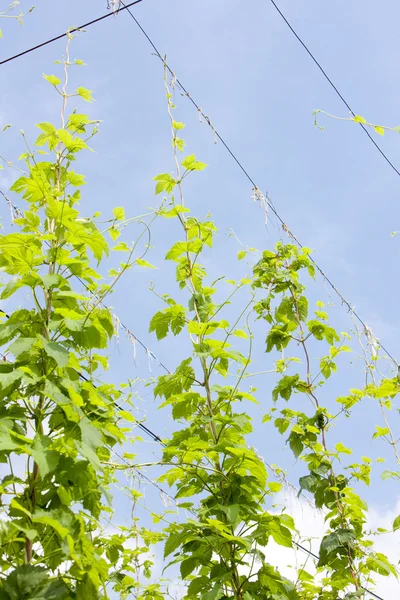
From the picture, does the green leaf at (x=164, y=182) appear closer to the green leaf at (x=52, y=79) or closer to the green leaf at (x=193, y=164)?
the green leaf at (x=193, y=164)

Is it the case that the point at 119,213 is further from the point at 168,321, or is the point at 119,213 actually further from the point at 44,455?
the point at 44,455

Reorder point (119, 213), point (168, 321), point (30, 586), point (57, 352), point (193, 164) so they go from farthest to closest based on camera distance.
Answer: point (193, 164) → point (168, 321) → point (119, 213) → point (57, 352) → point (30, 586)

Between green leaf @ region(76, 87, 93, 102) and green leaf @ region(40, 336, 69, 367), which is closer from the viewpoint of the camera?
green leaf @ region(40, 336, 69, 367)

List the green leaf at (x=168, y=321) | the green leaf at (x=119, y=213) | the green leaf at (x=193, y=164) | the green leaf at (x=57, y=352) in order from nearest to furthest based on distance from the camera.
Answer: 1. the green leaf at (x=57, y=352)
2. the green leaf at (x=119, y=213)
3. the green leaf at (x=168, y=321)
4. the green leaf at (x=193, y=164)

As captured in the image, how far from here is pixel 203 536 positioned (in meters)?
2.14

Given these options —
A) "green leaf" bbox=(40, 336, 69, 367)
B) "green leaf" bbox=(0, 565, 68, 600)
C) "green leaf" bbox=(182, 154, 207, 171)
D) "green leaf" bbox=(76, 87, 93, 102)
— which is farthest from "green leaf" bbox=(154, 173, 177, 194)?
"green leaf" bbox=(0, 565, 68, 600)

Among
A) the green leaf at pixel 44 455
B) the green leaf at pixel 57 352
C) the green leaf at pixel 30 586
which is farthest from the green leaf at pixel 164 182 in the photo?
the green leaf at pixel 30 586

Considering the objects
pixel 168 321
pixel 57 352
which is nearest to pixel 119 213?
pixel 168 321

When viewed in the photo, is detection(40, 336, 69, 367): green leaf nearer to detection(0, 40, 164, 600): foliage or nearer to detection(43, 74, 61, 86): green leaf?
detection(0, 40, 164, 600): foliage

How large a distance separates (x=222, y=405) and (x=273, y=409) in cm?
89

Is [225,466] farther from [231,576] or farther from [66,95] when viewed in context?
[66,95]

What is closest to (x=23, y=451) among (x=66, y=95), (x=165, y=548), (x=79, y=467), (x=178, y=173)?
(x=79, y=467)

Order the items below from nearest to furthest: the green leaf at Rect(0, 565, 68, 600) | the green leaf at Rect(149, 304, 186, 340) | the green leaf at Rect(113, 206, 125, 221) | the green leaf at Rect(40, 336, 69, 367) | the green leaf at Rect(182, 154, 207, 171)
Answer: the green leaf at Rect(0, 565, 68, 600) → the green leaf at Rect(40, 336, 69, 367) → the green leaf at Rect(113, 206, 125, 221) → the green leaf at Rect(149, 304, 186, 340) → the green leaf at Rect(182, 154, 207, 171)

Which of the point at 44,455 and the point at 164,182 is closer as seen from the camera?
the point at 44,455
